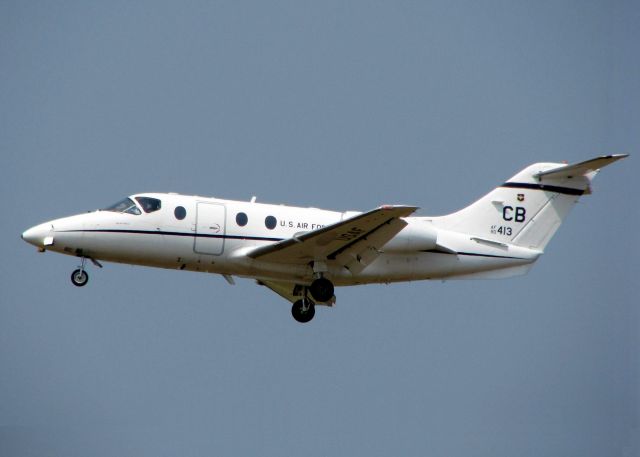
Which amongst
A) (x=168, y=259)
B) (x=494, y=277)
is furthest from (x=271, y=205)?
(x=494, y=277)

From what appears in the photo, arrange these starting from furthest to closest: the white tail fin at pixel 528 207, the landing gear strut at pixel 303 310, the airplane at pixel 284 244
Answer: the white tail fin at pixel 528 207, the landing gear strut at pixel 303 310, the airplane at pixel 284 244

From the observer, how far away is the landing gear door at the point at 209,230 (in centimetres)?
2131

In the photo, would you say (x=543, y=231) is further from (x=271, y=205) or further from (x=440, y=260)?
(x=271, y=205)

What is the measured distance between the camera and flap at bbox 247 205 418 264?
19.8 metres

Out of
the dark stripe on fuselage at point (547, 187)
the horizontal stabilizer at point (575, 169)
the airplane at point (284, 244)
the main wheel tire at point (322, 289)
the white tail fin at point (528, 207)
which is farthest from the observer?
the dark stripe on fuselage at point (547, 187)

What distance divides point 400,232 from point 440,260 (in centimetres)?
158

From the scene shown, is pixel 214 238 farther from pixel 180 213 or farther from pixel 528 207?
pixel 528 207

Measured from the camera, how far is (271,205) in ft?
72.5

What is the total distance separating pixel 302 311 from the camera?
23.0m

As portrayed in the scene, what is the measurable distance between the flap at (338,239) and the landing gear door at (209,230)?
79cm

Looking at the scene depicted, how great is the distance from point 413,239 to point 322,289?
2.35 meters

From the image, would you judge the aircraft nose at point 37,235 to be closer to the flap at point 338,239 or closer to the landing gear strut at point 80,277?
the landing gear strut at point 80,277

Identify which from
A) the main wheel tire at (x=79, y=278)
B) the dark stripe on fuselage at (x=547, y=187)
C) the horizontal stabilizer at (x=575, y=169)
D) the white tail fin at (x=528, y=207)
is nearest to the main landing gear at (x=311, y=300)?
the white tail fin at (x=528, y=207)

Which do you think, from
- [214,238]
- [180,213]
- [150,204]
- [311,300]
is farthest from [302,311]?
[150,204]
